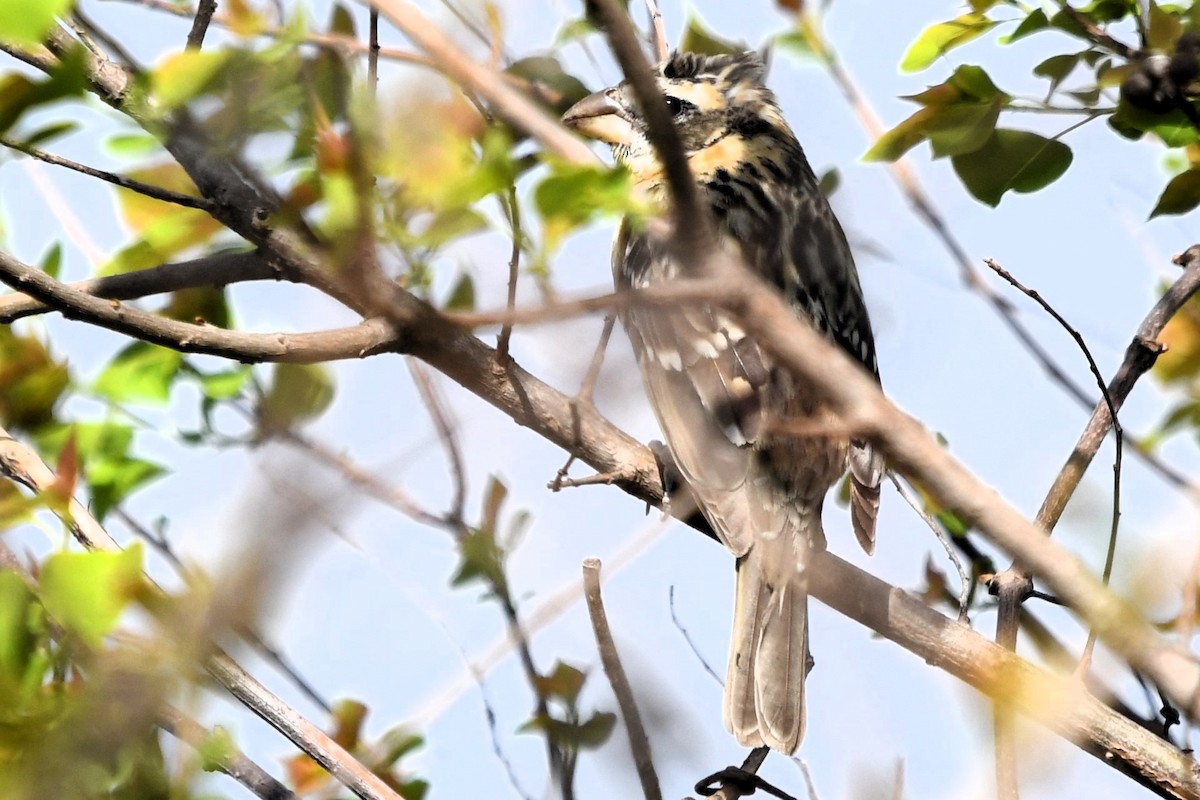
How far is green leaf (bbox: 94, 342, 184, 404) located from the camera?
245 cm

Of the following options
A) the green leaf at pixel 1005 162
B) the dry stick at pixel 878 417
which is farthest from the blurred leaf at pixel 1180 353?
the dry stick at pixel 878 417

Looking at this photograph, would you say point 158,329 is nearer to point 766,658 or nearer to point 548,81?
point 548,81

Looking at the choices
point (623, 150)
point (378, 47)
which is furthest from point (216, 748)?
point (623, 150)

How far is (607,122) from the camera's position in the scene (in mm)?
3910

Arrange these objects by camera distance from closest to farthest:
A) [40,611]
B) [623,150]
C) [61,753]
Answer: [61,753] → [40,611] → [623,150]

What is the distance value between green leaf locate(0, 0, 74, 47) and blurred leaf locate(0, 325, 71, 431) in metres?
1.71

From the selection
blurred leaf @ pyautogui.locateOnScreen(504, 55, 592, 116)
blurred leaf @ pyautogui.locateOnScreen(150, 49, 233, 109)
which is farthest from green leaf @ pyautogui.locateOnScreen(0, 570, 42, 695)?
blurred leaf @ pyautogui.locateOnScreen(504, 55, 592, 116)

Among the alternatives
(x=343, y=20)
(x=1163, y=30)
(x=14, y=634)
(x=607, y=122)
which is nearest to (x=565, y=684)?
(x=14, y=634)

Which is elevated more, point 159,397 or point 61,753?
point 159,397

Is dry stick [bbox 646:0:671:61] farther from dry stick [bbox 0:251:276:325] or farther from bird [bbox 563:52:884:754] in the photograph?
dry stick [bbox 0:251:276:325]

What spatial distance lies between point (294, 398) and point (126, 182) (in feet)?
2.62

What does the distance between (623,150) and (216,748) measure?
9.12ft

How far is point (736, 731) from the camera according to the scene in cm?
301

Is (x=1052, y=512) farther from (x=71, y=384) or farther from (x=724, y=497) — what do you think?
(x=71, y=384)
